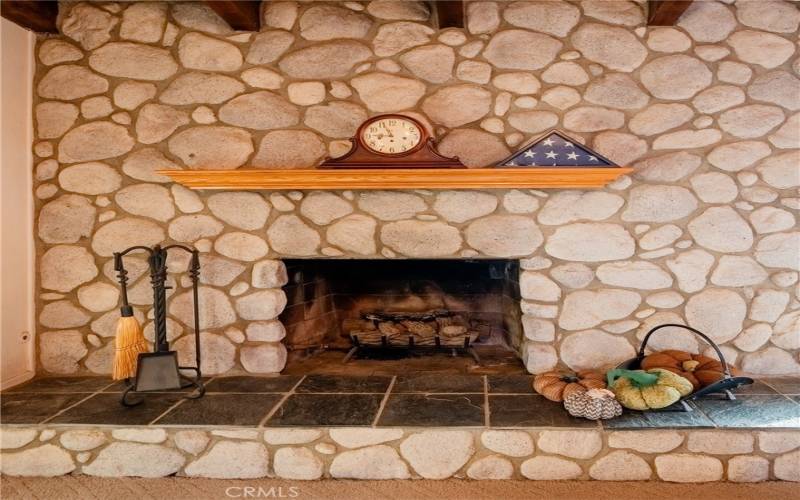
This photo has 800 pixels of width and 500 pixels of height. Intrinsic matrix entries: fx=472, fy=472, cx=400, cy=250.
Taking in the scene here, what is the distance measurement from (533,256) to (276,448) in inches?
57.7

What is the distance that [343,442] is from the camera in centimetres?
187

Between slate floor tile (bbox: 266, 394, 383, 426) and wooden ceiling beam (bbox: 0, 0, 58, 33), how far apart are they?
227 cm

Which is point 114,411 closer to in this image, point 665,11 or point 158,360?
point 158,360

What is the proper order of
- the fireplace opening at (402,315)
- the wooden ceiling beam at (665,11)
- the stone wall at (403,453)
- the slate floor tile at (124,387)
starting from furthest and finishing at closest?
the fireplace opening at (402,315), the slate floor tile at (124,387), the wooden ceiling beam at (665,11), the stone wall at (403,453)

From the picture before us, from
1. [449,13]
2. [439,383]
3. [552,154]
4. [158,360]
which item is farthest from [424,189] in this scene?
[158,360]

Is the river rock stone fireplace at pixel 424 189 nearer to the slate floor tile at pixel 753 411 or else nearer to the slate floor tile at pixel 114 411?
the slate floor tile at pixel 114 411

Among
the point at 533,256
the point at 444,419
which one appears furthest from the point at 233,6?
the point at 444,419

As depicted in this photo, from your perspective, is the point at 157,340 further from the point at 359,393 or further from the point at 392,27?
the point at 392,27

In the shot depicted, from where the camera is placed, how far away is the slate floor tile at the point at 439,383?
223cm

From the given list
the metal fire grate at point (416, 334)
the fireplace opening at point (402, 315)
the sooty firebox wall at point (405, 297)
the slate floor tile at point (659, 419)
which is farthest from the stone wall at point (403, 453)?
the sooty firebox wall at point (405, 297)

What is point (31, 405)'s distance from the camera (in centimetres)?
212

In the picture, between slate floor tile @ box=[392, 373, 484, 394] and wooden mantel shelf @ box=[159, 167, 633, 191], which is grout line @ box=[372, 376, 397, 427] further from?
wooden mantel shelf @ box=[159, 167, 633, 191]

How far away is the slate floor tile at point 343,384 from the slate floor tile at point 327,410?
0.19ft

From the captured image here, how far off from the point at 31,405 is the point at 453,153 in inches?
89.1
